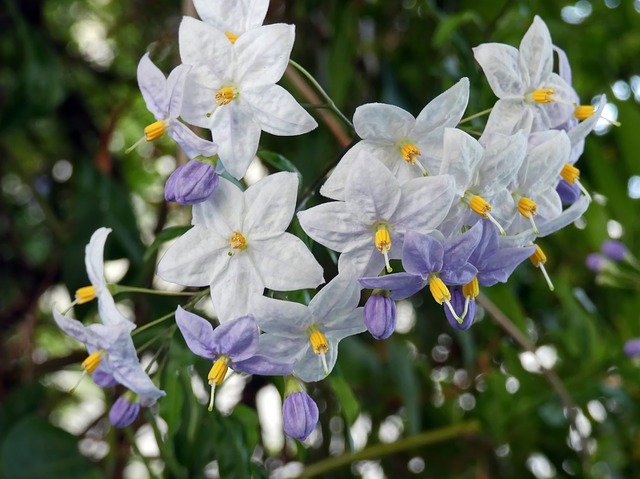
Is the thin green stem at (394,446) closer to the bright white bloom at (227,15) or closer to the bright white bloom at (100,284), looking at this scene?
the bright white bloom at (100,284)

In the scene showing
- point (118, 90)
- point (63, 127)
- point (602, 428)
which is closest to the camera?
point (602, 428)

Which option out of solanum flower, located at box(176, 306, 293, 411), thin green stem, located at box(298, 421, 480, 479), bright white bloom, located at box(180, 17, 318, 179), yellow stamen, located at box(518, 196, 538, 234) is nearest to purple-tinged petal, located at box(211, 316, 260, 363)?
solanum flower, located at box(176, 306, 293, 411)

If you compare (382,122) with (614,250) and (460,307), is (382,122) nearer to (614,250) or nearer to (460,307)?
(460,307)

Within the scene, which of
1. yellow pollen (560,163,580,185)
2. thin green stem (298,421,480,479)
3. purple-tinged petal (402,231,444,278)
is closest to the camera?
purple-tinged petal (402,231,444,278)

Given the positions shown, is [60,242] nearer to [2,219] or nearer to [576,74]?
[2,219]

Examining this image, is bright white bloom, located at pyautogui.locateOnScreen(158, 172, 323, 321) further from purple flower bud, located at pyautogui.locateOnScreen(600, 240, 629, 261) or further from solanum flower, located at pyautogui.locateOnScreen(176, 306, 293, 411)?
purple flower bud, located at pyautogui.locateOnScreen(600, 240, 629, 261)

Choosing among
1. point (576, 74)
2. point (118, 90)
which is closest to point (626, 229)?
point (576, 74)

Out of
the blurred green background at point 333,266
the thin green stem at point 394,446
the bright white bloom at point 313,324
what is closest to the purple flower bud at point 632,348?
the blurred green background at point 333,266
